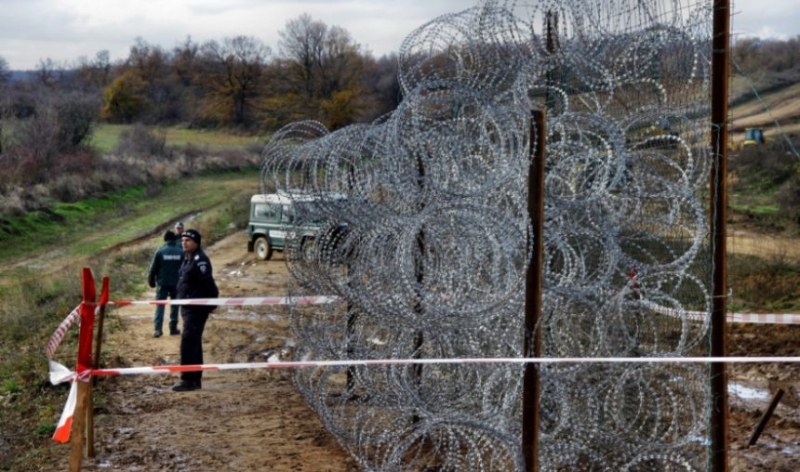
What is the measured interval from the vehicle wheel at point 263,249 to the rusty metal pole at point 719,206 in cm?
1585

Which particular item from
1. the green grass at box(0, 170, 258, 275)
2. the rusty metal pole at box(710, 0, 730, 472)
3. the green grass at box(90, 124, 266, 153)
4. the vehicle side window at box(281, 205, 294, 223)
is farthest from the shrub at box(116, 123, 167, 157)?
the rusty metal pole at box(710, 0, 730, 472)

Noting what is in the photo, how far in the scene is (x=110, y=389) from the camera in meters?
10.1

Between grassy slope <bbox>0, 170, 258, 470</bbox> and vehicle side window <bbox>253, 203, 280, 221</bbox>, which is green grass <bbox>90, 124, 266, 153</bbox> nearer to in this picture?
grassy slope <bbox>0, 170, 258, 470</bbox>

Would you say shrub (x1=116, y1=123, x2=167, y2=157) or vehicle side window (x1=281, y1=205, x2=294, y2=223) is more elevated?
shrub (x1=116, y1=123, x2=167, y2=157)

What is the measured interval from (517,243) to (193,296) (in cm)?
485

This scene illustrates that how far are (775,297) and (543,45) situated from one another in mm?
8988

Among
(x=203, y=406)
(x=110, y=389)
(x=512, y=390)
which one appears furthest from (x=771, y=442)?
(x=110, y=389)

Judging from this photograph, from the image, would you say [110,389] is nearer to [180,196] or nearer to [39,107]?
[180,196]

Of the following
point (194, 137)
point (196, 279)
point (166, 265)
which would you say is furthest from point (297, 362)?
point (194, 137)

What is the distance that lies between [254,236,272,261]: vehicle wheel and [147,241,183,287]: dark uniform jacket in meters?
8.37

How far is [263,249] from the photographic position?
21.3 m

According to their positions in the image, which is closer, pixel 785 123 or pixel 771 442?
pixel 771 442

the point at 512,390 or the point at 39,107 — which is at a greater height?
the point at 39,107

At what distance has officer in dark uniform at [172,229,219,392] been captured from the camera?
10039 millimetres
